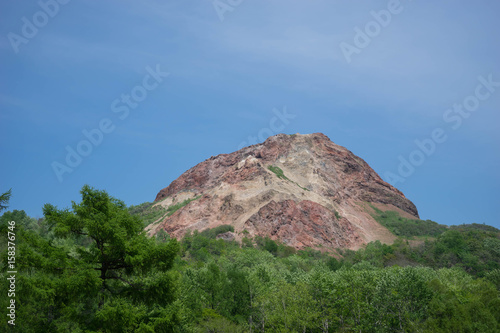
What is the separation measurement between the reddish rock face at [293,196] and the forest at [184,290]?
2546cm

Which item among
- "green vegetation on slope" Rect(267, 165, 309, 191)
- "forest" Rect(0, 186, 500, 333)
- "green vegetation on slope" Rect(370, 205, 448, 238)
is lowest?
"forest" Rect(0, 186, 500, 333)

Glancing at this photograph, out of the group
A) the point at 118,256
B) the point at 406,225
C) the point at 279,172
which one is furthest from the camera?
the point at 279,172

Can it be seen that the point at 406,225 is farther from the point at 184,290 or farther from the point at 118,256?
the point at 118,256

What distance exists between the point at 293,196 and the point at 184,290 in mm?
77678

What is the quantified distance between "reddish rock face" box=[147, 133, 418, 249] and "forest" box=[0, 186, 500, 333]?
83.5 feet

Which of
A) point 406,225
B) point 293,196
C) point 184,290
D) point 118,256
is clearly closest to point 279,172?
point 293,196

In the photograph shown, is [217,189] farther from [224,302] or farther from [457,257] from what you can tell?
[224,302]

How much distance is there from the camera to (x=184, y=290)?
36188 mm

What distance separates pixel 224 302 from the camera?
38844 millimetres

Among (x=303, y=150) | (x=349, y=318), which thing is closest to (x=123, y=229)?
(x=349, y=318)

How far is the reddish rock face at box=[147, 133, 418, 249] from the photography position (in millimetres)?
106375

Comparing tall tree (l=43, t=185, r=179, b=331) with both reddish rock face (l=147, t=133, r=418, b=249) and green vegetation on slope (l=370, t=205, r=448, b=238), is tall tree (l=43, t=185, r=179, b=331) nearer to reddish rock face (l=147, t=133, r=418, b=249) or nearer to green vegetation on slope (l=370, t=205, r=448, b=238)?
reddish rock face (l=147, t=133, r=418, b=249)

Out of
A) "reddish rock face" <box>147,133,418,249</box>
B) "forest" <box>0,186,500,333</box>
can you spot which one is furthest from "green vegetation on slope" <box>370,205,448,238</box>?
"forest" <box>0,186,500,333</box>

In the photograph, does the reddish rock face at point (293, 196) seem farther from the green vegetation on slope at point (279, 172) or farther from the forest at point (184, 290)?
the forest at point (184, 290)
